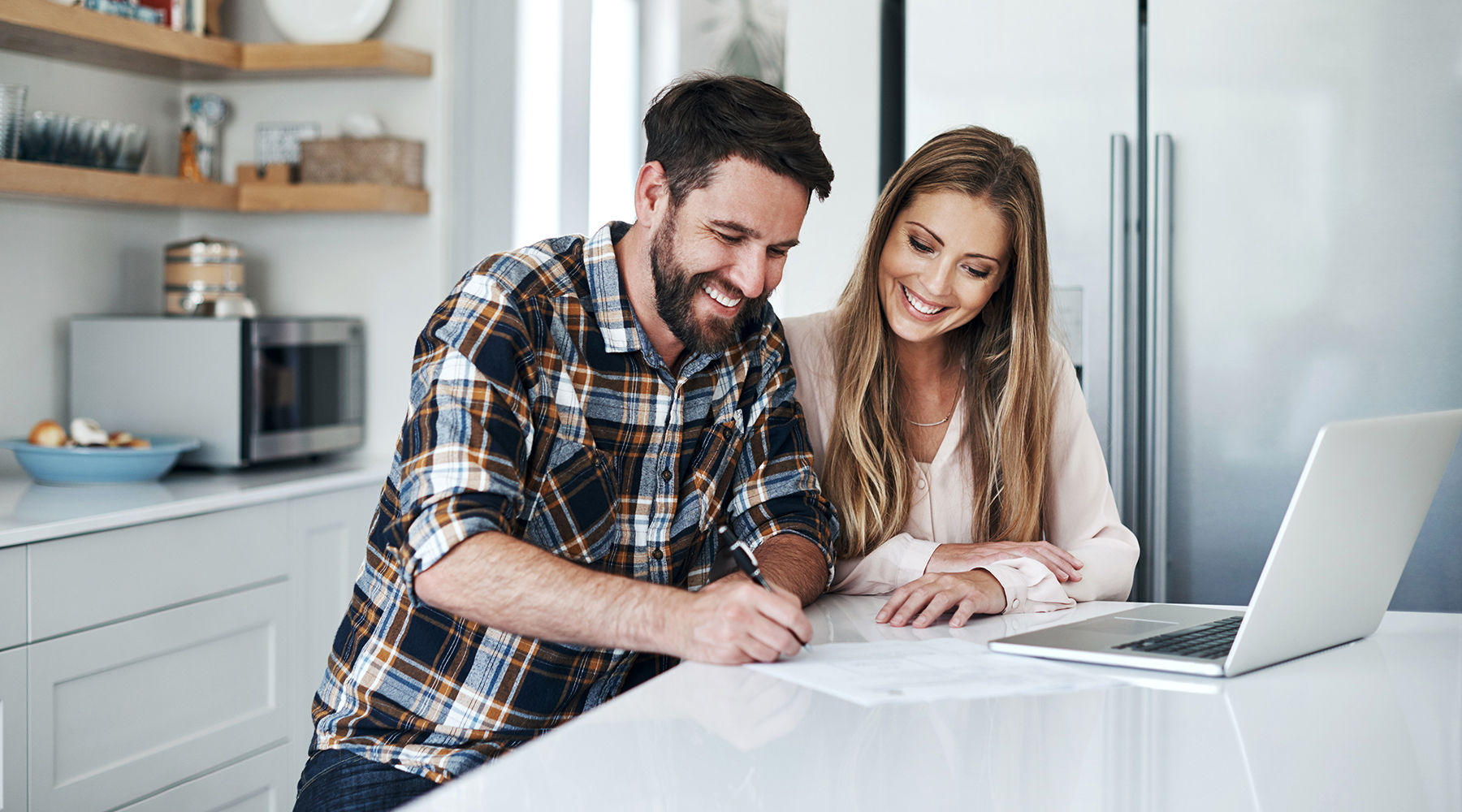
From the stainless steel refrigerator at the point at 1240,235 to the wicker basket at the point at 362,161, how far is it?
1371 mm

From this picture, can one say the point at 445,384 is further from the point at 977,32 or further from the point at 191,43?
the point at 191,43

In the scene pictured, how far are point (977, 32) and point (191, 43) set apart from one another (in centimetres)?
A: 174

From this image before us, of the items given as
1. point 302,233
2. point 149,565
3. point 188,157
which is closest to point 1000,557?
point 149,565

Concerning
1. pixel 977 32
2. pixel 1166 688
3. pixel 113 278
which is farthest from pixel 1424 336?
pixel 113 278

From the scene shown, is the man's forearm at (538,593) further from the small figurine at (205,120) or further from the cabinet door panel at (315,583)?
the small figurine at (205,120)

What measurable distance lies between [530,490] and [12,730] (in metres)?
1.12

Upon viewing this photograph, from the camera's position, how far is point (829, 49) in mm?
2799

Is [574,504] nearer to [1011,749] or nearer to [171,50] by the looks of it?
[1011,749]

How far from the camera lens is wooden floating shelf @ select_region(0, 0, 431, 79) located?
7.99 ft

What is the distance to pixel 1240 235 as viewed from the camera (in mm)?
2422

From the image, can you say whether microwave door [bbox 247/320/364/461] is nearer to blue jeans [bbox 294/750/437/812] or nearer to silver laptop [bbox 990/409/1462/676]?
blue jeans [bbox 294/750/437/812]

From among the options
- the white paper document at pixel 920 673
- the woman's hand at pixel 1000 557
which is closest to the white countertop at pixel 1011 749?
the white paper document at pixel 920 673

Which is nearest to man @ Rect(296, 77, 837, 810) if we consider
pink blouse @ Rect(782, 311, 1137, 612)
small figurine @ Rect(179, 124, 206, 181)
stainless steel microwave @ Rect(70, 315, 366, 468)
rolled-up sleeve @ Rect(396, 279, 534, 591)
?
rolled-up sleeve @ Rect(396, 279, 534, 591)

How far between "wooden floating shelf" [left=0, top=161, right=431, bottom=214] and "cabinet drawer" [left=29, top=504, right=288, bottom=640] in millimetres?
791
